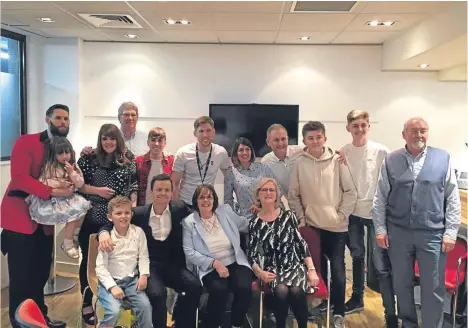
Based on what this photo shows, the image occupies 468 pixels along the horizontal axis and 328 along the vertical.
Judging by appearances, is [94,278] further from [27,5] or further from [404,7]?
[404,7]

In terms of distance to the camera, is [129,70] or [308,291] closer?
[308,291]

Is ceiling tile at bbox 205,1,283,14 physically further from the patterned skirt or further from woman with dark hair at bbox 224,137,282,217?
the patterned skirt

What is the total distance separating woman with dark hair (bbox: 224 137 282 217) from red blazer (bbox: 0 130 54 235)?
1.27m

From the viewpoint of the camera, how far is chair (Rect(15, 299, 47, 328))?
1.70m

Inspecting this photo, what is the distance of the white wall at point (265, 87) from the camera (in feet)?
17.6

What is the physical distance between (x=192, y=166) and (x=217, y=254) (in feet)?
2.48

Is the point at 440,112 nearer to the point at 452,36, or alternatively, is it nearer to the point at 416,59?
the point at 416,59

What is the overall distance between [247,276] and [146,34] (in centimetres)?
313

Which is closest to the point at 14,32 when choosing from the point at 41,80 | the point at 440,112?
the point at 41,80

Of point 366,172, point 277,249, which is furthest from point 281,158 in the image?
point 277,249

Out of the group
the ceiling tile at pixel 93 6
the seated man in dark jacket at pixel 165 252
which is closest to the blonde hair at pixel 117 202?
the seated man in dark jacket at pixel 165 252

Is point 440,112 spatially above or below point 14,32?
below

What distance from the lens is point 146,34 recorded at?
499 centimetres

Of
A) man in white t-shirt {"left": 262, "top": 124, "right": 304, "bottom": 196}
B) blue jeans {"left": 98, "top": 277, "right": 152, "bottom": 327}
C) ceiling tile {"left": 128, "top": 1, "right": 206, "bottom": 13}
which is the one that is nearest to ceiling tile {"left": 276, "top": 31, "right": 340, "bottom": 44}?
ceiling tile {"left": 128, "top": 1, "right": 206, "bottom": 13}
